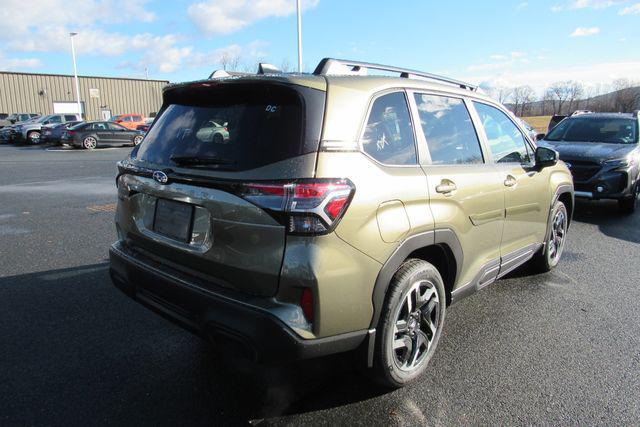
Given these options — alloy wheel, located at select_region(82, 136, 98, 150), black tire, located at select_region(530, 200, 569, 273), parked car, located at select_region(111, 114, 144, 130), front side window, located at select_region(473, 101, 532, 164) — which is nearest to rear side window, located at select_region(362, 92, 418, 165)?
front side window, located at select_region(473, 101, 532, 164)

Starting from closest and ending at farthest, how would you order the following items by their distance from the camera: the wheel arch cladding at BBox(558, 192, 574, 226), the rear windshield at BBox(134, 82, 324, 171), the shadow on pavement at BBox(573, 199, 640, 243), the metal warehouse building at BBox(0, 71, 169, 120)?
the rear windshield at BBox(134, 82, 324, 171) → the wheel arch cladding at BBox(558, 192, 574, 226) → the shadow on pavement at BBox(573, 199, 640, 243) → the metal warehouse building at BBox(0, 71, 169, 120)

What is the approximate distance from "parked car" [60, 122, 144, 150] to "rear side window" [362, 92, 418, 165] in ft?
75.6

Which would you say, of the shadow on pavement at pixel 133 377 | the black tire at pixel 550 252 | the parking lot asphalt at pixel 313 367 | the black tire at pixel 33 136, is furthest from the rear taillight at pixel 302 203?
the black tire at pixel 33 136

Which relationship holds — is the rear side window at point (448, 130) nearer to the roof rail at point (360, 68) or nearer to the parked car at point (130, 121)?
the roof rail at point (360, 68)

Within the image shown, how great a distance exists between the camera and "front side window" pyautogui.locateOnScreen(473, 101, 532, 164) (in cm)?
372

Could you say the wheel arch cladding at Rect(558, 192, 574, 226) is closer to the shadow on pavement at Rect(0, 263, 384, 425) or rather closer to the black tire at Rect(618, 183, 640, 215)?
the shadow on pavement at Rect(0, 263, 384, 425)

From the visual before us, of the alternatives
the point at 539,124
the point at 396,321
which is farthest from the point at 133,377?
the point at 539,124

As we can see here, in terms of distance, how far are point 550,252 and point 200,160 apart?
158 inches

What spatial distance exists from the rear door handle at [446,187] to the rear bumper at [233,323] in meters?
1.03

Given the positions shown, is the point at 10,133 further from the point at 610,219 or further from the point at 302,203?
the point at 302,203

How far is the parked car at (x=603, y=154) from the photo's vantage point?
24.6 ft

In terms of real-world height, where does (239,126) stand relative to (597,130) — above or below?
above

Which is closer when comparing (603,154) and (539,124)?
(603,154)

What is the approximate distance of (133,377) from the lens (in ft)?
9.62
